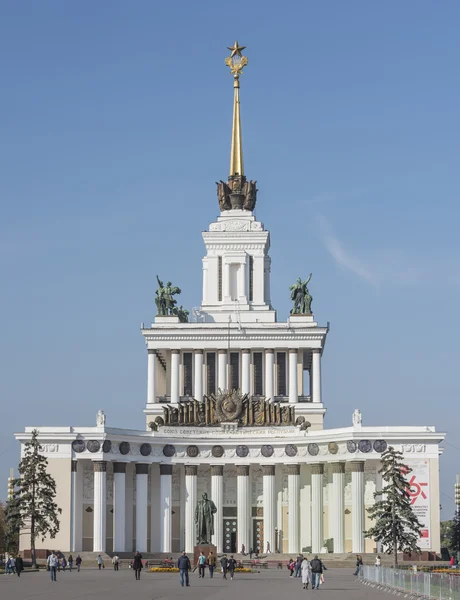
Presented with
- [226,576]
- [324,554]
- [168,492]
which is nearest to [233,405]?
[168,492]

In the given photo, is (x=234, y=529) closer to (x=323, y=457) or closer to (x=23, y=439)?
(x=323, y=457)

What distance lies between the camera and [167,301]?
114 m

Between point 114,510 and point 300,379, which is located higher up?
point 300,379

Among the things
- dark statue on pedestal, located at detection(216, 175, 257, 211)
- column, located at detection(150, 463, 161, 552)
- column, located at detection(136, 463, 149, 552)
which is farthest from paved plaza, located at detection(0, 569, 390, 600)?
dark statue on pedestal, located at detection(216, 175, 257, 211)

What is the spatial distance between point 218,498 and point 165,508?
4.25 meters

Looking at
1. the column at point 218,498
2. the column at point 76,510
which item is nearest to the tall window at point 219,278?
the column at point 218,498

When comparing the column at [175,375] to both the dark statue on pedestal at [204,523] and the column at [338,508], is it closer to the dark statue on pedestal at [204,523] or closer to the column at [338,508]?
the column at [338,508]

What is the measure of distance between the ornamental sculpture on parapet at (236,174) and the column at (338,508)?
33294 mm

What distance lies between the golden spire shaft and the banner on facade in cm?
3896

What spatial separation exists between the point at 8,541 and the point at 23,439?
8104mm

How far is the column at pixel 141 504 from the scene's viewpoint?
97.2 metres

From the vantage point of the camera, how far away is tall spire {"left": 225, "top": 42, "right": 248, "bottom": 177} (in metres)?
122

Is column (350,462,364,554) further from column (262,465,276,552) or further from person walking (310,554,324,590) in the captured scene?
person walking (310,554,324,590)

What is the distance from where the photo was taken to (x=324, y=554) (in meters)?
91.1
